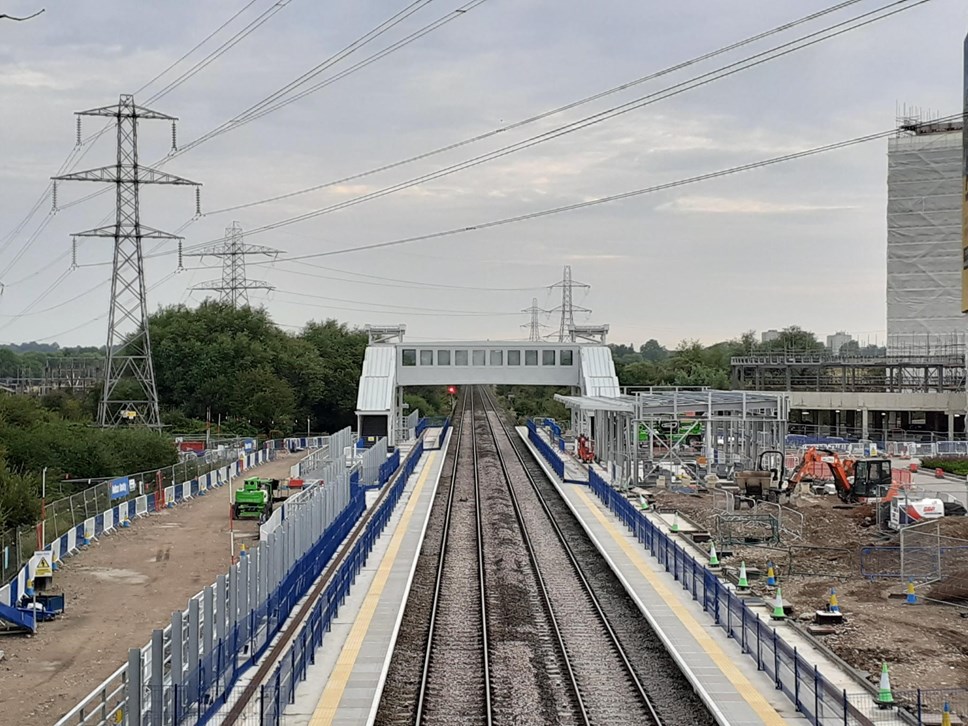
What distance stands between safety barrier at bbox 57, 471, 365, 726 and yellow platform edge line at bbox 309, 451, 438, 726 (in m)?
1.36

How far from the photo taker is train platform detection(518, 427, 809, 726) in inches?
587

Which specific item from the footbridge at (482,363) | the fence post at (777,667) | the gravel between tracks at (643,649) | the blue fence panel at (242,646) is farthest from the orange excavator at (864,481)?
the footbridge at (482,363)

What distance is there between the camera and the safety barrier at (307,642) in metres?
14.1

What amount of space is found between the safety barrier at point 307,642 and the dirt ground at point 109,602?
3619 mm

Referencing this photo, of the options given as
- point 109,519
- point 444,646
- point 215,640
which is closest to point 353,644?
point 444,646

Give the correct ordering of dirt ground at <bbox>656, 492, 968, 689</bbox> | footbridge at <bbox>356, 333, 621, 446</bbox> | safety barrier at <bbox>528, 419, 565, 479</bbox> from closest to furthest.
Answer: dirt ground at <bbox>656, 492, 968, 689</bbox>
safety barrier at <bbox>528, 419, 565, 479</bbox>
footbridge at <bbox>356, 333, 621, 446</bbox>

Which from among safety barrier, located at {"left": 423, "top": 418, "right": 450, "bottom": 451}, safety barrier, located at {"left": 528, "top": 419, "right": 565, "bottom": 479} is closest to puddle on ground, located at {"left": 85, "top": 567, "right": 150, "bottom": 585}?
safety barrier, located at {"left": 528, "top": 419, "right": 565, "bottom": 479}

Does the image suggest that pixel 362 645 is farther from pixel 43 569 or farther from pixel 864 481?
pixel 864 481

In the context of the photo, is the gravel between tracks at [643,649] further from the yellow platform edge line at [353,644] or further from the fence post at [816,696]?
the yellow platform edge line at [353,644]

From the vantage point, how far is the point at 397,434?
2616 inches

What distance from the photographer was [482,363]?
2628 inches

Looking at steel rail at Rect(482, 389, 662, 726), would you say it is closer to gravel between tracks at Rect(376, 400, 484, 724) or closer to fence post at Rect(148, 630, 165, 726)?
gravel between tracks at Rect(376, 400, 484, 724)

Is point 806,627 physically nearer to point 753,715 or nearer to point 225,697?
point 753,715

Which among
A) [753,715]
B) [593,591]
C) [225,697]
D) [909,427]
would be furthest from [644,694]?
[909,427]
